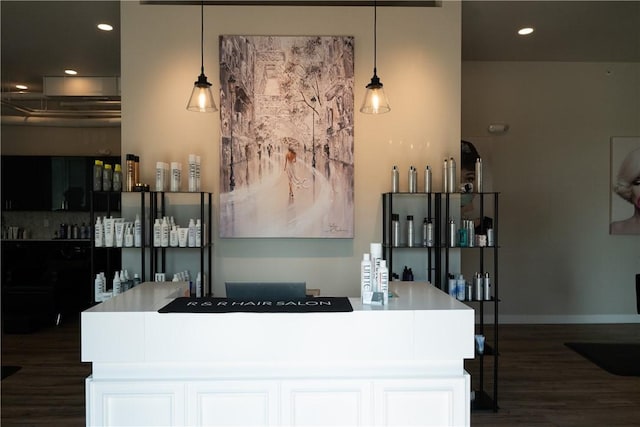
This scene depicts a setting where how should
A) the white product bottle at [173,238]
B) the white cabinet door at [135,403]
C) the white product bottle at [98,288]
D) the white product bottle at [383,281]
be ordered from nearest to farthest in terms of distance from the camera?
the white cabinet door at [135,403]
the white product bottle at [383,281]
the white product bottle at [98,288]
the white product bottle at [173,238]

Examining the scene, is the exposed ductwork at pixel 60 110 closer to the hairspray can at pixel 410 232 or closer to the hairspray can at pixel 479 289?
the hairspray can at pixel 410 232

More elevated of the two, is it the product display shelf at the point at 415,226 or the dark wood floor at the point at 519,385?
the product display shelf at the point at 415,226

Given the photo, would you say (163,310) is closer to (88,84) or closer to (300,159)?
(300,159)

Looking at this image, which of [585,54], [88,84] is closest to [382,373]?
[585,54]

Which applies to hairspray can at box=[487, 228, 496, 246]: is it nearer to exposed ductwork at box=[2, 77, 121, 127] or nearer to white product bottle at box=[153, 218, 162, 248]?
white product bottle at box=[153, 218, 162, 248]

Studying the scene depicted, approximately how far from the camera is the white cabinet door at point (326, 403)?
2.23 m

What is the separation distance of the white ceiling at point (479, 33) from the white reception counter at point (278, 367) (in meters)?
2.92

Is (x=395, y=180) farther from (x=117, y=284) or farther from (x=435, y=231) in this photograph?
(x=117, y=284)

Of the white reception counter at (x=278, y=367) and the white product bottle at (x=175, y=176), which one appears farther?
the white product bottle at (x=175, y=176)

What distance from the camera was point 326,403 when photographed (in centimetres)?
224

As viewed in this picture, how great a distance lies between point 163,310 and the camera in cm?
222

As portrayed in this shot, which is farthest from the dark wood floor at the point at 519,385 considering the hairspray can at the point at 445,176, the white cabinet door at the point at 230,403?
the hairspray can at the point at 445,176

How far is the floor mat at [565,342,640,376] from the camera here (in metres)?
4.38

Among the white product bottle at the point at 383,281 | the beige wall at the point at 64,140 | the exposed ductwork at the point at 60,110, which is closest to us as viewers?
the white product bottle at the point at 383,281
